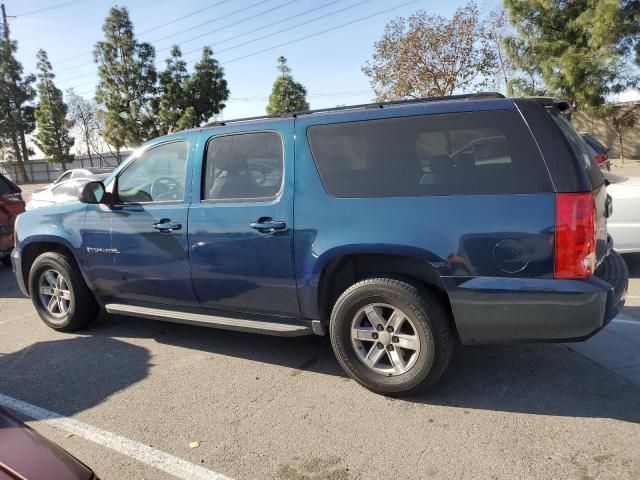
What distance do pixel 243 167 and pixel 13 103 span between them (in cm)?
5055

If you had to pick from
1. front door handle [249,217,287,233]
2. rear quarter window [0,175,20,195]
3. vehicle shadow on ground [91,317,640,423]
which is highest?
rear quarter window [0,175,20,195]

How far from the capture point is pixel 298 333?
380 centimetres

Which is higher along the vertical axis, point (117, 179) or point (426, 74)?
point (426, 74)

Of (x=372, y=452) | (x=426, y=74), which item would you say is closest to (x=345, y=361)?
(x=372, y=452)

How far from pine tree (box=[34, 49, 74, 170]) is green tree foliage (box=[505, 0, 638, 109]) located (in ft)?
125

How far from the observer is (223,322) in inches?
161

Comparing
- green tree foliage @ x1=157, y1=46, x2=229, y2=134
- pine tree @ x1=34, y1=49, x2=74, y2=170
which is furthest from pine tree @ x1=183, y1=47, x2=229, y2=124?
pine tree @ x1=34, y1=49, x2=74, y2=170

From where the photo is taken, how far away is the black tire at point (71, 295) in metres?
4.98

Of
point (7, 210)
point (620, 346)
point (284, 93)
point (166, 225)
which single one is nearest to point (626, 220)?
point (620, 346)

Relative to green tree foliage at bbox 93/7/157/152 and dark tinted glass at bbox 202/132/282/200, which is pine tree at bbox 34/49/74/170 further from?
dark tinted glass at bbox 202/132/282/200

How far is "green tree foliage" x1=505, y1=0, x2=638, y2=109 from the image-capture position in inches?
818

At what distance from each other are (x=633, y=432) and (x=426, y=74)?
24695 millimetres

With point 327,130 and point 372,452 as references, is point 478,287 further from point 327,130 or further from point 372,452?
point 327,130

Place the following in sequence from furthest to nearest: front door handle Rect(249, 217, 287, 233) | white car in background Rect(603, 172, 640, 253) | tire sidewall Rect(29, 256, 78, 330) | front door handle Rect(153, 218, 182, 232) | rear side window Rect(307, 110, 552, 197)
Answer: white car in background Rect(603, 172, 640, 253) → tire sidewall Rect(29, 256, 78, 330) → front door handle Rect(153, 218, 182, 232) → front door handle Rect(249, 217, 287, 233) → rear side window Rect(307, 110, 552, 197)
